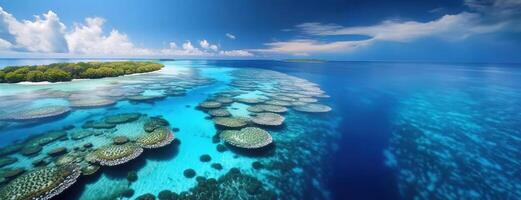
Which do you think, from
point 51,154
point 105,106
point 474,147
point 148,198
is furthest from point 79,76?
point 474,147

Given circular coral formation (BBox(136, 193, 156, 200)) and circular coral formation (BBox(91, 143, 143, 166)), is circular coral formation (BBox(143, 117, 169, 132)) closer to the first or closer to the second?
circular coral formation (BBox(91, 143, 143, 166))

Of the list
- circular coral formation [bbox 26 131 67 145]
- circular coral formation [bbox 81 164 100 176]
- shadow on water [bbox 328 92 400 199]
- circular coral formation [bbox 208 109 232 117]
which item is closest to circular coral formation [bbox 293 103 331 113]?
shadow on water [bbox 328 92 400 199]

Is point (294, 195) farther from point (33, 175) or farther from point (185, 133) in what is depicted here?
point (33, 175)

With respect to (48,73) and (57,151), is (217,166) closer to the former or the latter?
(57,151)

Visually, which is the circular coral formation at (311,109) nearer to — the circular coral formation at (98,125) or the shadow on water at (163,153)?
the shadow on water at (163,153)

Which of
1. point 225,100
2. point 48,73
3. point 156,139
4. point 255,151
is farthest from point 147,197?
point 48,73

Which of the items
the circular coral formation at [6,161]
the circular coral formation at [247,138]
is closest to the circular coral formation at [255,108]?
the circular coral formation at [247,138]
